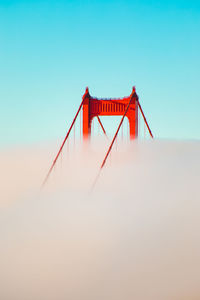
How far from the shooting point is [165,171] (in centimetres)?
1571

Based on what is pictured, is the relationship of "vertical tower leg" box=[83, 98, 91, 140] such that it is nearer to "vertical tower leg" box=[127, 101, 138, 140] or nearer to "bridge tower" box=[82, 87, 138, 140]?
"bridge tower" box=[82, 87, 138, 140]

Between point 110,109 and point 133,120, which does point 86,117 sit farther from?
point 133,120

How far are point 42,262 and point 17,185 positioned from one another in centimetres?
676

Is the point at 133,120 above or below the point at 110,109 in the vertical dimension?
below

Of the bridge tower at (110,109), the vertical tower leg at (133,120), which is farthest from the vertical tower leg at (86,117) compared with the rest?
the vertical tower leg at (133,120)

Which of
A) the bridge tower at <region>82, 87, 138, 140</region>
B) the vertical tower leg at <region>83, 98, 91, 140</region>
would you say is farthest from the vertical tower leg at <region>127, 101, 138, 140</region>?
the vertical tower leg at <region>83, 98, 91, 140</region>

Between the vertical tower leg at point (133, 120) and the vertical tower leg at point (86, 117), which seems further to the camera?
the vertical tower leg at point (86, 117)

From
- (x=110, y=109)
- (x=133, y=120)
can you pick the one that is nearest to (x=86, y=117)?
(x=110, y=109)

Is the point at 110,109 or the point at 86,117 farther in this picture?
the point at 86,117

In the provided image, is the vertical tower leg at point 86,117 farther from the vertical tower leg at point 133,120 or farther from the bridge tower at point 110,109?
the vertical tower leg at point 133,120

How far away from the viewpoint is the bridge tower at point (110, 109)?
15.8 m

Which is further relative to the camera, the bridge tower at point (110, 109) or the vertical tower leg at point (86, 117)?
the vertical tower leg at point (86, 117)

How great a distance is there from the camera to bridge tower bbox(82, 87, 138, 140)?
15.8 m

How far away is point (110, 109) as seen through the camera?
15984 mm
